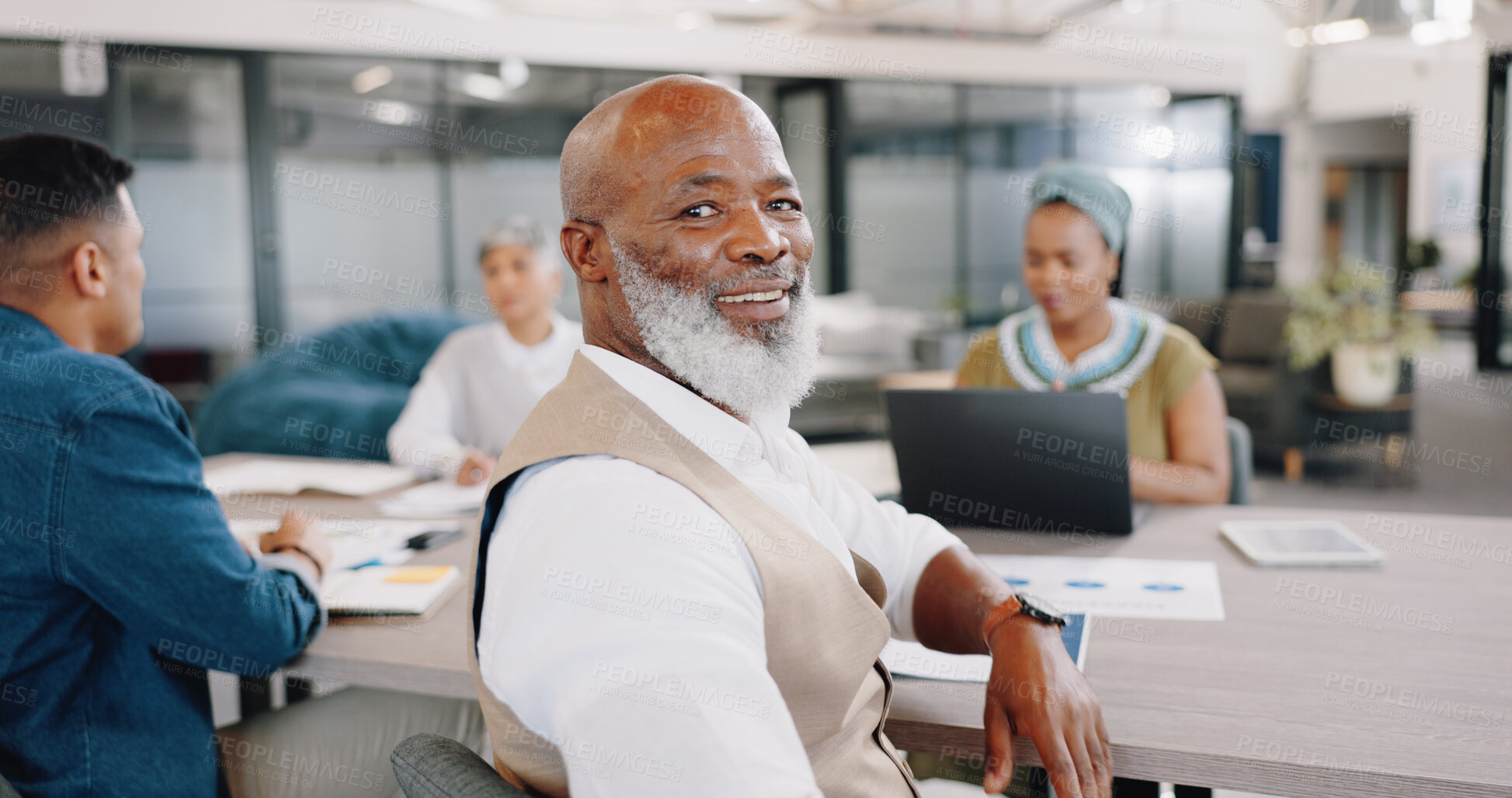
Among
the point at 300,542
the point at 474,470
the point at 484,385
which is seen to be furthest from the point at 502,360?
the point at 300,542

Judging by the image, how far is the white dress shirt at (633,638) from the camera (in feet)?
2.45

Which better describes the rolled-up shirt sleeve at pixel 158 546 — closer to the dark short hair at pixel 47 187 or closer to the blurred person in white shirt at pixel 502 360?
the dark short hair at pixel 47 187

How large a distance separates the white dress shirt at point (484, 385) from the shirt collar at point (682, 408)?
81.4 inches

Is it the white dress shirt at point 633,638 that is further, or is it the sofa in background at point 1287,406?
the sofa in background at point 1287,406

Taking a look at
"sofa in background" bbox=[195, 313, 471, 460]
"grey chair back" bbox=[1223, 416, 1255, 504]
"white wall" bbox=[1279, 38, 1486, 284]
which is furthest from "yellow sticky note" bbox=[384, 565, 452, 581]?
"white wall" bbox=[1279, 38, 1486, 284]

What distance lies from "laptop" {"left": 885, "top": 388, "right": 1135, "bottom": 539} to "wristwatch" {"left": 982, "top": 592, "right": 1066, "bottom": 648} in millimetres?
586

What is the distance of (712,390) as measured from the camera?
1008mm

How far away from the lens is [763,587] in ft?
2.84

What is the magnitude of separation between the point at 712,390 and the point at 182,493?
75 centimetres

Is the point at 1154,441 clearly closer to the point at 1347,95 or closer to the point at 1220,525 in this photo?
the point at 1220,525

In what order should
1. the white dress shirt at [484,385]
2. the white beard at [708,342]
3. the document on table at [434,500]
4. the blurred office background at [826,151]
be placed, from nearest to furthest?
the white beard at [708,342]
the document on table at [434,500]
the white dress shirt at [484,385]
the blurred office background at [826,151]

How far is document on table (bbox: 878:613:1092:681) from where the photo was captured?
4.29 ft

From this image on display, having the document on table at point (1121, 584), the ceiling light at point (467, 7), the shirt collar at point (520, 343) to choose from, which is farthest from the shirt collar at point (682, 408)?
the ceiling light at point (467, 7)

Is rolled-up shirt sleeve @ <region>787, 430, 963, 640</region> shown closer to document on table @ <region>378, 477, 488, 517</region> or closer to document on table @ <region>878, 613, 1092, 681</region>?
document on table @ <region>878, 613, 1092, 681</region>
